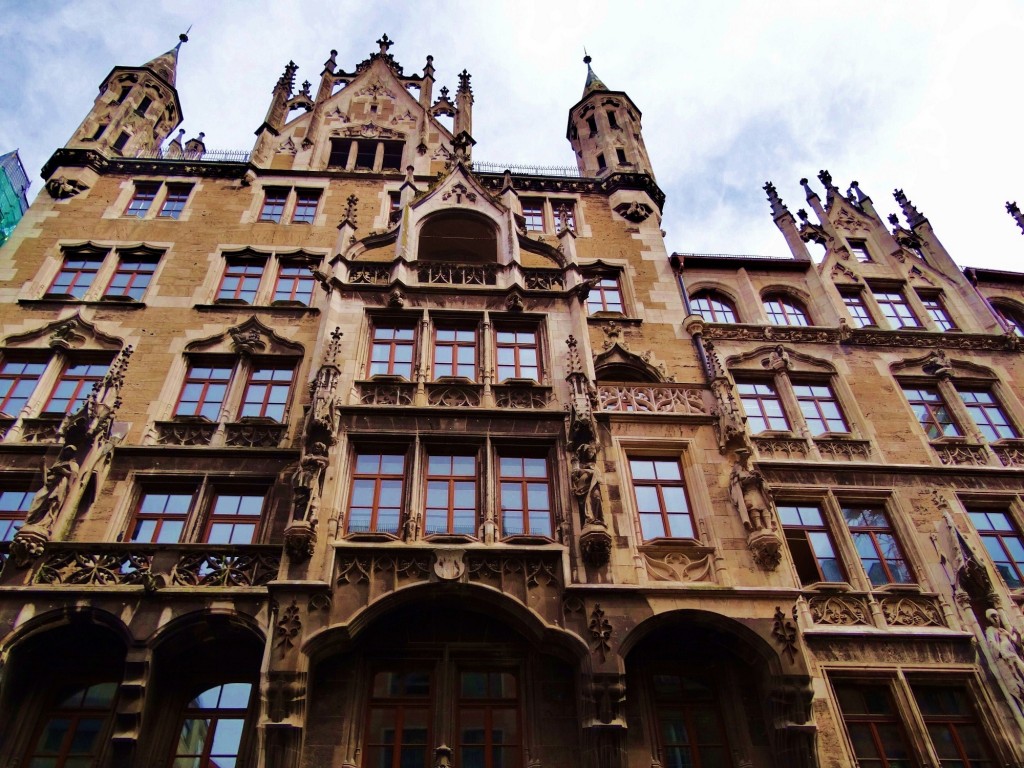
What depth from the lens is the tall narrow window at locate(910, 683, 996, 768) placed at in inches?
492

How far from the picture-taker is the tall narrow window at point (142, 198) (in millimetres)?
22172

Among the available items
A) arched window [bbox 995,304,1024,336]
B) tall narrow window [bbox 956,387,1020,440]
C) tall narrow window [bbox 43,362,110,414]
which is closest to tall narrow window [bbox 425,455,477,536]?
tall narrow window [bbox 43,362,110,414]

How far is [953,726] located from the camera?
12859 millimetres

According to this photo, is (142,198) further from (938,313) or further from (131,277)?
(938,313)

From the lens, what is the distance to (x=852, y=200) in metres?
25.5

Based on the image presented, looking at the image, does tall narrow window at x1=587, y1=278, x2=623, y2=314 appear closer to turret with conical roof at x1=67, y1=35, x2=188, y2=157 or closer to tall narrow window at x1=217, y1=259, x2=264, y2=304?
tall narrow window at x1=217, y1=259, x2=264, y2=304

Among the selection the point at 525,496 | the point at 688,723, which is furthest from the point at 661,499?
the point at 688,723

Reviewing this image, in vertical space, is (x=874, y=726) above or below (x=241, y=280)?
below

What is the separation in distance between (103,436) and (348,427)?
4.90m

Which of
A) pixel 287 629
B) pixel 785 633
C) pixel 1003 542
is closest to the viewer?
pixel 287 629

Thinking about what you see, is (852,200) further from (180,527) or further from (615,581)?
(180,527)

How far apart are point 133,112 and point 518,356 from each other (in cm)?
1814

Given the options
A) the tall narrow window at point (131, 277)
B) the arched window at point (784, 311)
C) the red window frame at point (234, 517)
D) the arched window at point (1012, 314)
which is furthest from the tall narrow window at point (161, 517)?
the arched window at point (1012, 314)

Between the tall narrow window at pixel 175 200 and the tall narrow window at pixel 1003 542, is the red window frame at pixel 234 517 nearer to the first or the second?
the tall narrow window at pixel 175 200
